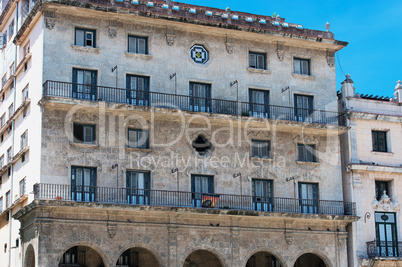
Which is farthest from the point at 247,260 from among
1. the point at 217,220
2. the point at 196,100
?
the point at 196,100

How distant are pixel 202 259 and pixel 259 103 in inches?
404

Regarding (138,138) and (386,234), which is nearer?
(138,138)

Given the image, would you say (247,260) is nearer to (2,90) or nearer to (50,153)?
(50,153)

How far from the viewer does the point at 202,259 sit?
4616 centimetres

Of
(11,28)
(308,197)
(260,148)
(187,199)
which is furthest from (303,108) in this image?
(11,28)

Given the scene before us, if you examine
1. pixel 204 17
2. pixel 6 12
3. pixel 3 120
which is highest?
pixel 6 12

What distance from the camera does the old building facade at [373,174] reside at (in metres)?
47.3

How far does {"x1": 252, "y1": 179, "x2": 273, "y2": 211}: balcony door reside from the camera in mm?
45719

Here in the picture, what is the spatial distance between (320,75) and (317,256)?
38.4 ft

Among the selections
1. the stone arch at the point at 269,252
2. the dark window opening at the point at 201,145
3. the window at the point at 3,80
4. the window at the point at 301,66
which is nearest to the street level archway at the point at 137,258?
the stone arch at the point at 269,252

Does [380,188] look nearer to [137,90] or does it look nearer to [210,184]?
[210,184]

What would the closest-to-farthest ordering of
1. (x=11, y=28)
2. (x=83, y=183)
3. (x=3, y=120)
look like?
1. (x=83, y=183)
2. (x=3, y=120)
3. (x=11, y=28)

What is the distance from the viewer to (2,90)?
51969 mm

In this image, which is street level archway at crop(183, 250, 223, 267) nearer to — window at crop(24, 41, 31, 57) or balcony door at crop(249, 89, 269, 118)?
balcony door at crop(249, 89, 269, 118)
